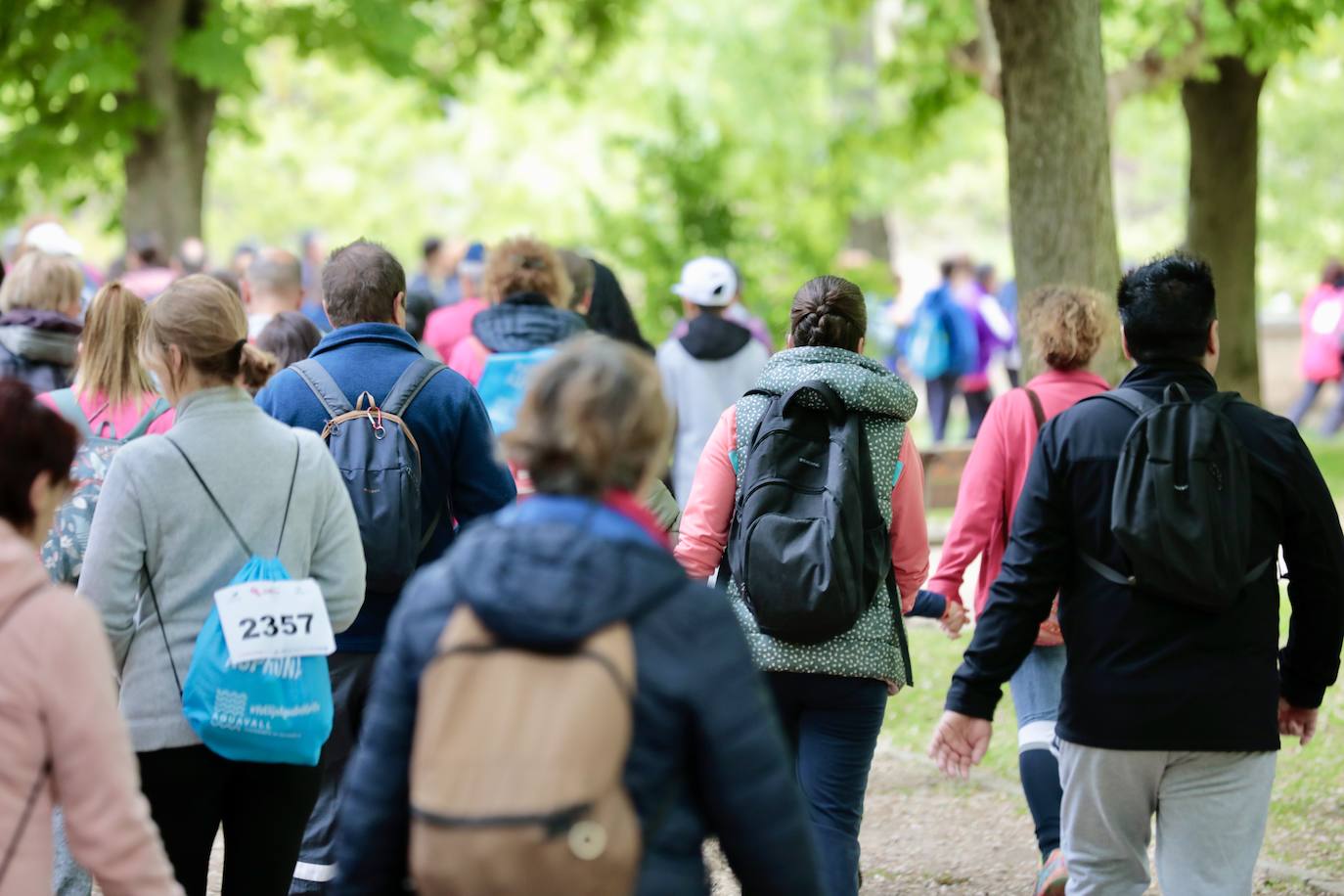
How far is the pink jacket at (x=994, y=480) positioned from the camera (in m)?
5.61

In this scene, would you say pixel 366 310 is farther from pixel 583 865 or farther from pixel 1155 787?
pixel 583 865

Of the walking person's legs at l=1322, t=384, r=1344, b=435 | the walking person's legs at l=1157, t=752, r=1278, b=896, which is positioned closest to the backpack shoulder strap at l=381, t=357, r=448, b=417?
the walking person's legs at l=1157, t=752, r=1278, b=896

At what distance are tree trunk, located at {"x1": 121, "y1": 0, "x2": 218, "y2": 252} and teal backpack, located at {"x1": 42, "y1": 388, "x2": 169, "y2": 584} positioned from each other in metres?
11.8

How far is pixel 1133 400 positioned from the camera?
4.25 m

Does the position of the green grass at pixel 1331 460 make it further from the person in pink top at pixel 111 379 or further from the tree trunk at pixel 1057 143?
the person in pink top at pixel 111 379

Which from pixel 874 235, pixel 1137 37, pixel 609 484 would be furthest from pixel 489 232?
pixel 609 484

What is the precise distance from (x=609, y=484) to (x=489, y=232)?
37991mm

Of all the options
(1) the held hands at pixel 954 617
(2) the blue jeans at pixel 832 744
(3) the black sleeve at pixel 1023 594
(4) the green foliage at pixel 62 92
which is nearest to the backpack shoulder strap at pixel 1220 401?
(3) the black sleeve at pixel 1023 594

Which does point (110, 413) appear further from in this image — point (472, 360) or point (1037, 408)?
point (1037, 408)

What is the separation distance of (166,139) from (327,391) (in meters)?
12.5

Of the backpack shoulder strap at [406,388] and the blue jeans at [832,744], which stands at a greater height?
the backpack shoulder strap at [406,388]

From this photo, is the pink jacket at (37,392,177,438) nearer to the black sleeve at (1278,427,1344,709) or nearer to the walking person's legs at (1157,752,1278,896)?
the walking person's legs at (1157,752,1278,896)

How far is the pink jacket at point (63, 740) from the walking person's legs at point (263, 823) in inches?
52.8

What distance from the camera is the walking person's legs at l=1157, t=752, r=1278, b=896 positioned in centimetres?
416
